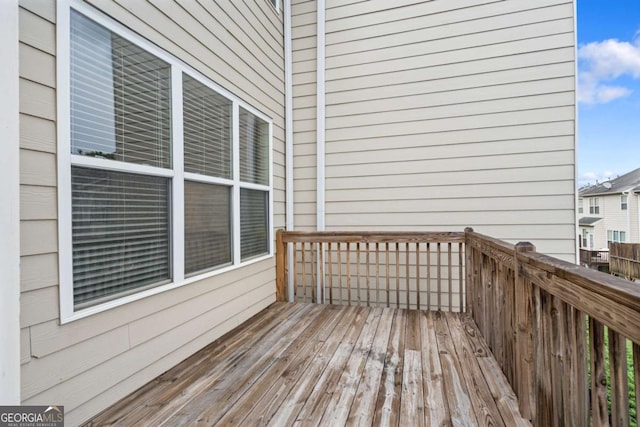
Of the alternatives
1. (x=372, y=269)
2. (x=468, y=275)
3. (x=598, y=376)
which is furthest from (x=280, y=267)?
(x=598, y=376)

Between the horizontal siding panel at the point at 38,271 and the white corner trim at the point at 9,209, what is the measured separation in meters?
0.03

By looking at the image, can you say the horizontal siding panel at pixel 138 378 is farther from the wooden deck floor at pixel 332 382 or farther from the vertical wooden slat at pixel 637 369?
the vertical wooden slat at pixel 637 369

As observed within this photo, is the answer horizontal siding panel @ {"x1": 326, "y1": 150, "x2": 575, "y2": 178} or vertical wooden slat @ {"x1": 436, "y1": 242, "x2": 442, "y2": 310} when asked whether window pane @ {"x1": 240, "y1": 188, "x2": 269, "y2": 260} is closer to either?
horizontal siding panel @ {"x1": 326, "y1": 150, "x2": 575, "y2": 178}

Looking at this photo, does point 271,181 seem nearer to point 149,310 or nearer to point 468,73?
point 149,310

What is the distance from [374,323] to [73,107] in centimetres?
289

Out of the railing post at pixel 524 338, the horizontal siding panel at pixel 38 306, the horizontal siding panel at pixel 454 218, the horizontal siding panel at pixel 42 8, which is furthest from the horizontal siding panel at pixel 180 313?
the railing post at pixel 524 338

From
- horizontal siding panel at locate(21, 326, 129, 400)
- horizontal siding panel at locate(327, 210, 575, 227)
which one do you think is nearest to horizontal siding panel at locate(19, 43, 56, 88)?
horizontal siding panel at locate(21, 326, 129, 400)

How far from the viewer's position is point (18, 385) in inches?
53.0

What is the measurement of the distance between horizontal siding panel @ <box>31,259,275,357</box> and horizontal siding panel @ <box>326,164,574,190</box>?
6.63 ft

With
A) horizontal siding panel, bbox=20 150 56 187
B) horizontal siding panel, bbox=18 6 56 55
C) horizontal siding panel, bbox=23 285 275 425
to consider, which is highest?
horizontal siding panel, bbox=18 6 56 55

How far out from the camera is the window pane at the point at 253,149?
3.20m

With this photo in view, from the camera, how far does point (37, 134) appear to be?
4.75 ft

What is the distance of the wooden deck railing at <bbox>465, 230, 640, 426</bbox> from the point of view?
3.01 ft

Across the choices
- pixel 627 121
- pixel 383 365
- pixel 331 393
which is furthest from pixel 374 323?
pixel 627 121
